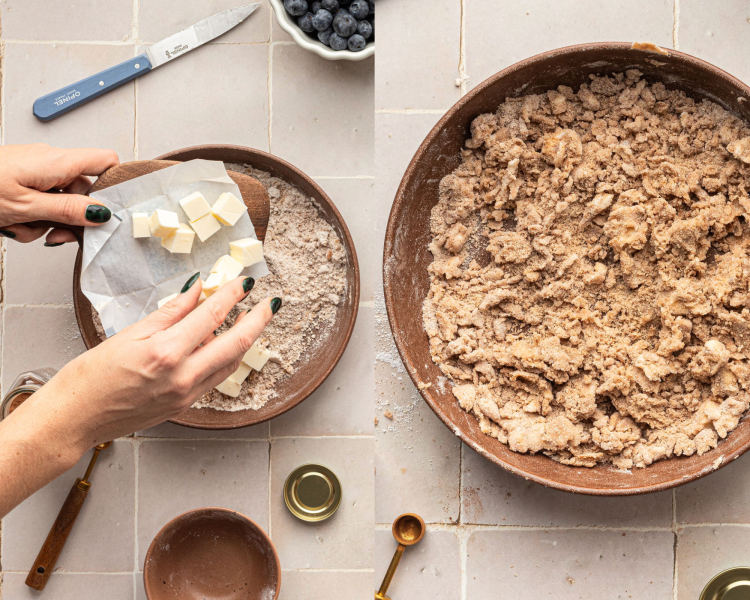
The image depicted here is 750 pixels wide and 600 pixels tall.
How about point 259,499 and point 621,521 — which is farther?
point 259,499

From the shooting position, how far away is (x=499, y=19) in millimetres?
1327

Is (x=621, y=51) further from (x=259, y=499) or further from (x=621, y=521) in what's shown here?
(x=259, y=499)

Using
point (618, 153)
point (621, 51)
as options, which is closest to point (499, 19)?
point (621, 51)

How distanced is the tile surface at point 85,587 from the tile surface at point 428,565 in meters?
0.66

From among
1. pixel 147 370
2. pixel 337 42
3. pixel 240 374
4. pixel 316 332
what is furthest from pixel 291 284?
pixel 337 42

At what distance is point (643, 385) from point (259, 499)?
94 cm

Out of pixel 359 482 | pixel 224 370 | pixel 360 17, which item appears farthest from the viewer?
pixel 359 482

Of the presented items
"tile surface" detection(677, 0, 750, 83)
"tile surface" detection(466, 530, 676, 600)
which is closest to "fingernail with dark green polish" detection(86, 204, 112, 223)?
"tile surface" detection(466, 530, 676, 600)

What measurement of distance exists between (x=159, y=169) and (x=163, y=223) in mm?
145

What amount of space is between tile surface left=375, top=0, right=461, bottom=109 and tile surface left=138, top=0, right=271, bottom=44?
30cm

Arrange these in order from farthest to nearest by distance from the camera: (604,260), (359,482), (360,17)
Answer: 1. (359,482)
2. (360,17)
3. (604,260)

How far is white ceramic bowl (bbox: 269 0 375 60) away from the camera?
1.31 m

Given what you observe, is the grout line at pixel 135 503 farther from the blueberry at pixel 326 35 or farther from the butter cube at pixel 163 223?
the blueberry at pixel 326 35

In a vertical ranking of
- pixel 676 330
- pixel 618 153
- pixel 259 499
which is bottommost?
pixel 259 499
